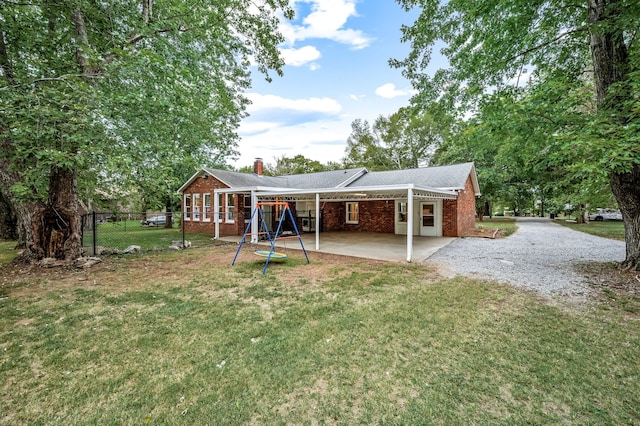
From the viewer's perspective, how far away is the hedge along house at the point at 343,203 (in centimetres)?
1359

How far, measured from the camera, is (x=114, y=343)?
11.2 ft

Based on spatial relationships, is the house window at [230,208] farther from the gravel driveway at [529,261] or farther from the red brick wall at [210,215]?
the gravel driveway at [529,261]

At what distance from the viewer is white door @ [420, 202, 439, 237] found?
46.4 ft

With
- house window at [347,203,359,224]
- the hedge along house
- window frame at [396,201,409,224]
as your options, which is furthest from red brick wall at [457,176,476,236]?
house window at [347,203,359,224]

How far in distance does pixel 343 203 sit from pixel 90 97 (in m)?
13.7

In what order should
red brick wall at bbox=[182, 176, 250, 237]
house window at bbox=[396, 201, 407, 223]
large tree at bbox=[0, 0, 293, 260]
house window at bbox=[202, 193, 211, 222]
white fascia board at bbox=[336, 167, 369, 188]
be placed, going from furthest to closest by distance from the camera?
house window at bbox=[202, 193, 211, 222] → white fascia board at bbox=[336, 167, 369, 188] → house window at bbox=[396, 201, 407, 223] → red brick wall at bbox=[182, 176, 250, 237] → large tree at bbox=[0, 0, 293, 260]

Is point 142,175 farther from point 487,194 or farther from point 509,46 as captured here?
point 487,194

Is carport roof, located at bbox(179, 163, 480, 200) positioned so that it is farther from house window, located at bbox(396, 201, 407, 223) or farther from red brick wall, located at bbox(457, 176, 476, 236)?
house window, located at bbox(396, 201, 407, 223)

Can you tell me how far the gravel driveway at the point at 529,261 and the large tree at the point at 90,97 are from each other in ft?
27.2

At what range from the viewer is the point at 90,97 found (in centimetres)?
538

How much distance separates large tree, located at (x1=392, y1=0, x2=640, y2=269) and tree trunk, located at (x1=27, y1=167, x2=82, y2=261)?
1051cm

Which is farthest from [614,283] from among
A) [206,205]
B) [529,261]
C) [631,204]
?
[206,205]

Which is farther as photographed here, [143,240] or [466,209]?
[466,209]

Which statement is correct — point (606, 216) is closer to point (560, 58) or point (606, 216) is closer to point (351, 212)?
point (351, 212)
